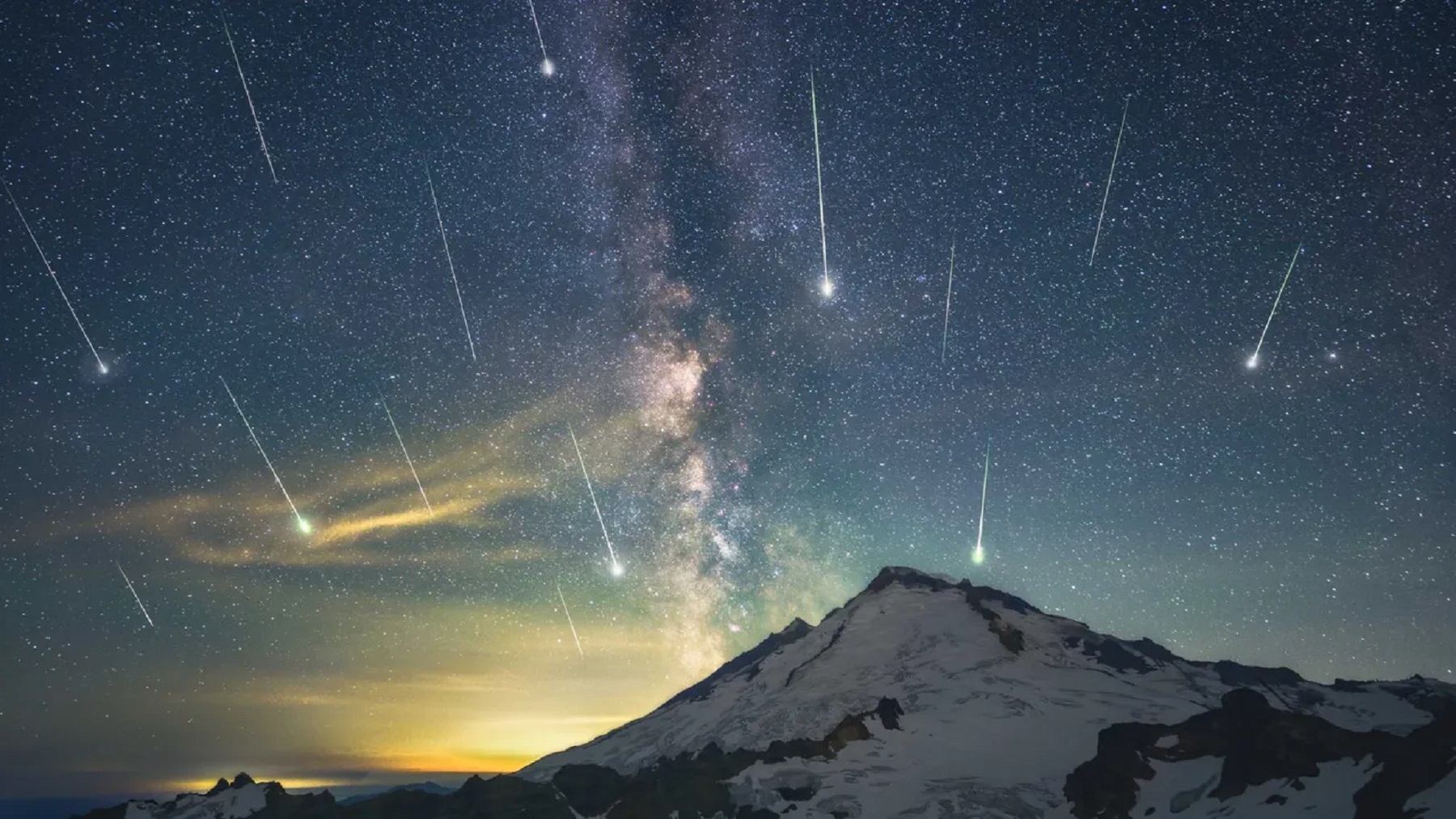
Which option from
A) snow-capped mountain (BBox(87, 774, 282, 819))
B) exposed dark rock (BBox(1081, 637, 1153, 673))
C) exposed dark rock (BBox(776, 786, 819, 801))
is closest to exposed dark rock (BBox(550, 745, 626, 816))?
exposed dark rock (BBox(776, 786, 819, 801))

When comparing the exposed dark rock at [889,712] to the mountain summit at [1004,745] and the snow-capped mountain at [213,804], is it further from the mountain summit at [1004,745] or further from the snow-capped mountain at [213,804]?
the snow-capped mountain at [213,804]

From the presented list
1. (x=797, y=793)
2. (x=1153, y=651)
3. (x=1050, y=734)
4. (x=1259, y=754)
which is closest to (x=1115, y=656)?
(x=1153, y=651)

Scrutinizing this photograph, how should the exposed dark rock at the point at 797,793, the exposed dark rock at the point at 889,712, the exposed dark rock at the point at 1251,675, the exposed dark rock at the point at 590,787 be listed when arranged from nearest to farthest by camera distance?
the exposed dark rock at the point at 590,787 → the exposed dark rock at the point at 797,793 → the exposed dark rock at the point at 889,712 → the exposed dark rock at the point at 1251,675

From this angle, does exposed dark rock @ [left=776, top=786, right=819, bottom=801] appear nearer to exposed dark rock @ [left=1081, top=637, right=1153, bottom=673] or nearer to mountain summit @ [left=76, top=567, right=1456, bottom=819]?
mountain summit @ [left=76, top=567, right=1456, bottom=819]

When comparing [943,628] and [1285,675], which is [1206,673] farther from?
[943,628]

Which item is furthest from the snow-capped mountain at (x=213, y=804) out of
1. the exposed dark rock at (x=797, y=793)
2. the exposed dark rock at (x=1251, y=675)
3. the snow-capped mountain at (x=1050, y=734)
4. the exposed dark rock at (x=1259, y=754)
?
the exposed dark rock at (x=1251, y=675)

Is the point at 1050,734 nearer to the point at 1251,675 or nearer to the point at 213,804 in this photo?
the point at 1251,675
